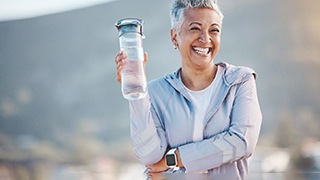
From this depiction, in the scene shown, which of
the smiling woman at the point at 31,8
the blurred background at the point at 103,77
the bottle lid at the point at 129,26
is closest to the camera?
the bottle lid at the point at 129,26

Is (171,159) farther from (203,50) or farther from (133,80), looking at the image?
(203,50)

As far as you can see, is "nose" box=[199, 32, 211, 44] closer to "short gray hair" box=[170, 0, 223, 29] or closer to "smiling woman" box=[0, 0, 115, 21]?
"short gray hair" box=[170, 0, 223, 29]

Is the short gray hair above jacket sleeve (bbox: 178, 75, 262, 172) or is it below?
above

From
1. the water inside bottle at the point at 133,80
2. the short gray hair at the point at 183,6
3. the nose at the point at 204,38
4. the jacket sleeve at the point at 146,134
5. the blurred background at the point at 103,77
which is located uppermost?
the blurred background at the point at 103,77

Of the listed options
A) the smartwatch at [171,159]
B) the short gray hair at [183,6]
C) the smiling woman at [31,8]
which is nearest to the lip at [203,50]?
the short gray hair at [183,6]

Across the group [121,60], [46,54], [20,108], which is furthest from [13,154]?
[121,60]

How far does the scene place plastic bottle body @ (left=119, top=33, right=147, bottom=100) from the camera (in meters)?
1.57

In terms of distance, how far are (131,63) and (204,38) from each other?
27 cm

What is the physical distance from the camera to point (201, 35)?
1710 mm

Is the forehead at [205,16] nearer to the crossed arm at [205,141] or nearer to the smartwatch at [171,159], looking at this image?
the crossed arm at [205,141]

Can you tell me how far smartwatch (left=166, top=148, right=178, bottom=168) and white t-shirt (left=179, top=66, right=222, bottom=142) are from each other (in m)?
0.08

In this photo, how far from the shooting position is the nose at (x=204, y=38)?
1697 millimetres

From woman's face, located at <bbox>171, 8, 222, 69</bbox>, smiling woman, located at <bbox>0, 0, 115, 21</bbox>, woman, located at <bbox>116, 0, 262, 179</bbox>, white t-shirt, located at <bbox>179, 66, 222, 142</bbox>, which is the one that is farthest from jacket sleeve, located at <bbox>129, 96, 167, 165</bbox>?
smiling woman, located at <bbox>0, 0, 115, 21</bbox>

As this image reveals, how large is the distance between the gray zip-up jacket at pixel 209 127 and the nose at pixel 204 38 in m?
0.10
